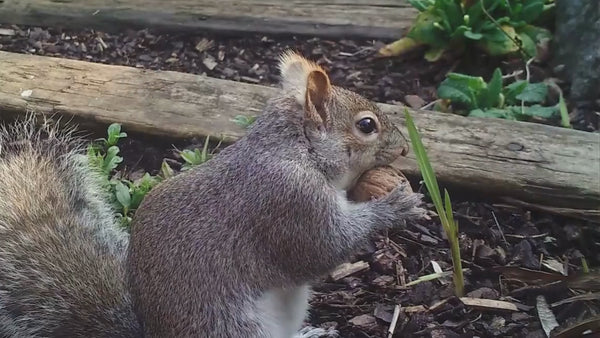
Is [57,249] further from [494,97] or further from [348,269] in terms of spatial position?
[494,97]

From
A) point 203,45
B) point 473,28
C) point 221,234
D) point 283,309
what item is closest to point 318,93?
point 221,234

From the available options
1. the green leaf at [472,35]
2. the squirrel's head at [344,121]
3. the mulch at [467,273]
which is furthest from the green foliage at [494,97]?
the squirrel's head at [344,121]

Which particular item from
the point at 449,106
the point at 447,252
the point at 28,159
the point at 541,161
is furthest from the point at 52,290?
the point at 449,106

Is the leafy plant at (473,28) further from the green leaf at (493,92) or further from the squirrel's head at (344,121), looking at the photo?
the squirrel's head at (344,121)

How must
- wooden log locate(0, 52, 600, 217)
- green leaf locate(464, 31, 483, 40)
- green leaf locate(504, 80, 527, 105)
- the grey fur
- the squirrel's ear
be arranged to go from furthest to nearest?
green leaf locate(464, 31, 483, 40) < green leaf locate(504, 80, 527, 105) < wooden log locate(0, 52, 600, 217) < the squirrel's ear < the grey fur

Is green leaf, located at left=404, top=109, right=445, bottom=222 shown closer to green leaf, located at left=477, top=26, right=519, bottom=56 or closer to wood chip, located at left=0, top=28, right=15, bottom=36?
green leaf, located at left=477, top=26, right=519, bottom=56

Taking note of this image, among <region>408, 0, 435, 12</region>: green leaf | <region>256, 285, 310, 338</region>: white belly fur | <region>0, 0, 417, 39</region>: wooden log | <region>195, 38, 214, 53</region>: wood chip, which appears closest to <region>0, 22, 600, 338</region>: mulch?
<region>256, 285, 310, 338</region>: white belly fur
